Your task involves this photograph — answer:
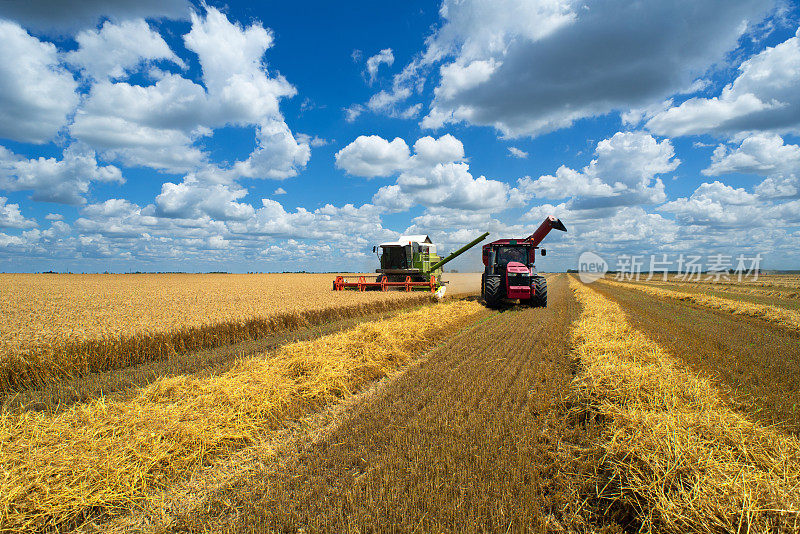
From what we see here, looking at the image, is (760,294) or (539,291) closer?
(539,291)

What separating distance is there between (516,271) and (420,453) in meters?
12.4

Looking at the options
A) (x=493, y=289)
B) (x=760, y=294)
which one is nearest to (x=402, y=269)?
(x=493, y=289)

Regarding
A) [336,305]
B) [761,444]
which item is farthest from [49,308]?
[761,444]

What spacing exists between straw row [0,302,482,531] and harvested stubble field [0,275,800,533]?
0.02 m

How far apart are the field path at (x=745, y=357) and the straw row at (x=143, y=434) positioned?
5.76 m

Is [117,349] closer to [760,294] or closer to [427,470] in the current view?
[427,470]

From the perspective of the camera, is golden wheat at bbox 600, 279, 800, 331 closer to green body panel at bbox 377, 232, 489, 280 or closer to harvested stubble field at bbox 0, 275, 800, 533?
harvested stubble field at bbox 0, 275, 800, 533

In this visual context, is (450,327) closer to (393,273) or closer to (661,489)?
(661,489)

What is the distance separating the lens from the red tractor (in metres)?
15.2

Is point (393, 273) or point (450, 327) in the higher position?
point (393, 273)

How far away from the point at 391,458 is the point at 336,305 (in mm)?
10778

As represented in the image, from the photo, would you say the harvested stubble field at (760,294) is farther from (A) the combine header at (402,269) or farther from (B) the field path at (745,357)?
(A) the combine header at (402,269)

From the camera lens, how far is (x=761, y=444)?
327 cm

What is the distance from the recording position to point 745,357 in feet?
24.9
